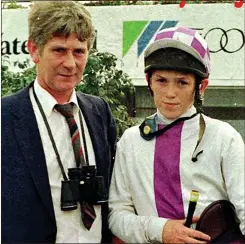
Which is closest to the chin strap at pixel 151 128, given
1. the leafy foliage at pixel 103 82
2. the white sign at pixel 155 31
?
the leafy foliage at pixel 103 82

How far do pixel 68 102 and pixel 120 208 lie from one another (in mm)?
363

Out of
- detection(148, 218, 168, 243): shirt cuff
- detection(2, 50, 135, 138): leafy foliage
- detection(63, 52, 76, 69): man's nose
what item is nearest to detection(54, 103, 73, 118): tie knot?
detection(63, 52, 76, 69): man's nose

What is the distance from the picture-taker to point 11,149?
1643 millimetres

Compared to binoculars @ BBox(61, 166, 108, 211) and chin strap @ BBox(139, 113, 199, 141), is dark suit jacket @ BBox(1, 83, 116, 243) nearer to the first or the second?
binoculars @ BBox(61, 166, 108, 211)

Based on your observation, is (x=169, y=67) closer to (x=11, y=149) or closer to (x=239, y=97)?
(x=11, y=149)

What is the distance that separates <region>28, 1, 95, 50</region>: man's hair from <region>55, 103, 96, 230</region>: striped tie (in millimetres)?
200

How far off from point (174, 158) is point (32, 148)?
0.41 metres

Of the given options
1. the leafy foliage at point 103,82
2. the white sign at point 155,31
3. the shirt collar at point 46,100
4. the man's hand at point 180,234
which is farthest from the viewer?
the white sign at point 155,31

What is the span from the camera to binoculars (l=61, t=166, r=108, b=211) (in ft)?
5.29

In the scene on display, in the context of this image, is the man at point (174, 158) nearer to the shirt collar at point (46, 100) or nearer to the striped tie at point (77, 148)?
the striped tie at point (77, 148)

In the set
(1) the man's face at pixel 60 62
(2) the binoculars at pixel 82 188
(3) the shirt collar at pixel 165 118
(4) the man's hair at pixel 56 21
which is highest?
(4) the man's hair at pixel 56 21

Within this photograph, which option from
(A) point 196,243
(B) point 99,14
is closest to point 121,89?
(B) point 99,14

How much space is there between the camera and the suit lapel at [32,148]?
63.6 inches

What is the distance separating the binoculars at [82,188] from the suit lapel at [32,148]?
0.16 ft
